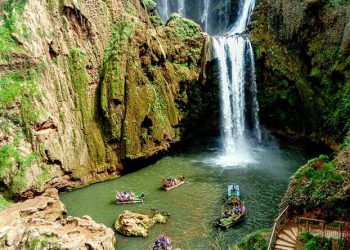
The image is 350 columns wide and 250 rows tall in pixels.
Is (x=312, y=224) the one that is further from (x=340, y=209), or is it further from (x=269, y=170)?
(x=269, y=170)

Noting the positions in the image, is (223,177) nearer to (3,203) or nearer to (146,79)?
(146,79)

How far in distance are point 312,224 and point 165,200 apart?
12.4 metres

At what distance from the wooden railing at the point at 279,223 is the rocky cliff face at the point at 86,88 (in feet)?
54.8

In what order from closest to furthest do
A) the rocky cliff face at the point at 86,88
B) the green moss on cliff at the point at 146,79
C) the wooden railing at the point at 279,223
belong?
the wooden railing at the point at 279,223
the rocky cliff face at the point at 86,88
the green moss on cliff at the point at 146,79

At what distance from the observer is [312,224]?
49.0 feet

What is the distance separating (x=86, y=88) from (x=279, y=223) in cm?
1982

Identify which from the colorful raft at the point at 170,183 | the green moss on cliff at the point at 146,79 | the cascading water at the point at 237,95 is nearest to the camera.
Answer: the colorful raft at the point at 170,183

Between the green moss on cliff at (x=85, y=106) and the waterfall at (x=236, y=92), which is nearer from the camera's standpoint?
the green moss on cliff at (x=85, y=106)

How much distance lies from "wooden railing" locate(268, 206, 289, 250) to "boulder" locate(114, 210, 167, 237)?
834 cm

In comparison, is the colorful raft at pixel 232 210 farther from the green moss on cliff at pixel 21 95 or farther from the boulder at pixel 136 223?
the green moss on cliff at pixel 21 95

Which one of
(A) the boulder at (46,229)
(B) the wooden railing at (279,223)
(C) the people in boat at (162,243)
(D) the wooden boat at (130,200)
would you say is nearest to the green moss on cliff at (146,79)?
(D) the wooden boat at (130,200)

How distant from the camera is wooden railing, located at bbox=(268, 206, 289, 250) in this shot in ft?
49.7

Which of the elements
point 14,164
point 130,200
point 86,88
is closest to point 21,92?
point 14,164

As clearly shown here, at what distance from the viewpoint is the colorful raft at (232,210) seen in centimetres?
2147
